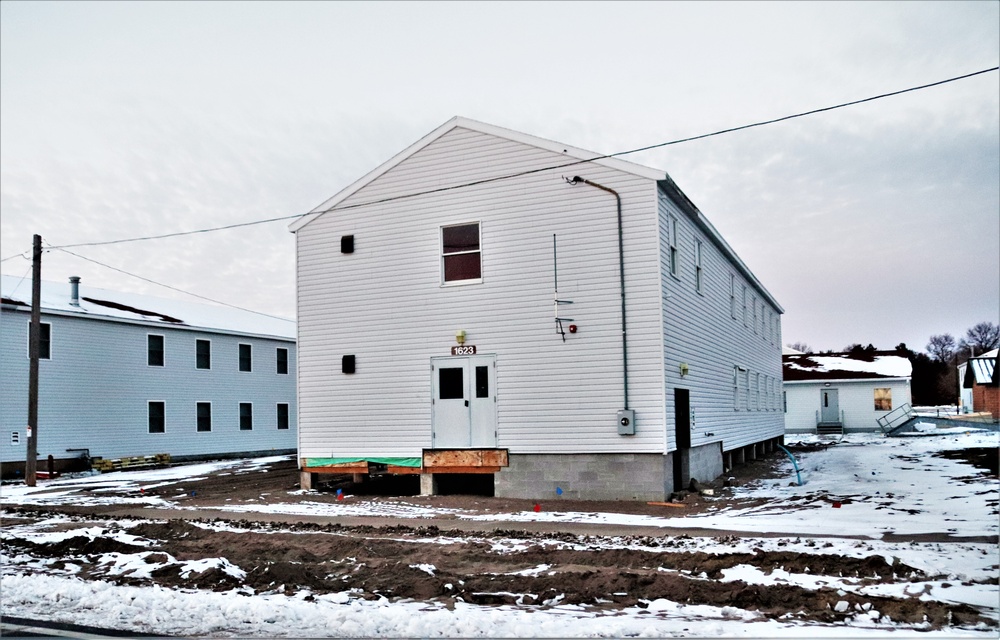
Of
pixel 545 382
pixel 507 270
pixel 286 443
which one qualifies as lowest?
pixel 286 443

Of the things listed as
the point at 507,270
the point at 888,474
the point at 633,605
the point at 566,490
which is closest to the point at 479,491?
the point at 566,490

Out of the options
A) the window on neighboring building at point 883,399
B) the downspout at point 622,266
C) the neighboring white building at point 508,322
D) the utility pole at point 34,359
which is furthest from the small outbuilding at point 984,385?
the utility pole at point 34,359

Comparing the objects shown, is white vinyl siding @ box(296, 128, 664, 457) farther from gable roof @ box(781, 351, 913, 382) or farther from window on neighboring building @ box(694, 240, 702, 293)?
gable roof @ box(781, 351, 913, 382)

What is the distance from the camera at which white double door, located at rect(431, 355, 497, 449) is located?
18.0m

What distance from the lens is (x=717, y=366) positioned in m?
22.5

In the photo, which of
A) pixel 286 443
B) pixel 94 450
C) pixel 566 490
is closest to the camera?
pixel 566 490

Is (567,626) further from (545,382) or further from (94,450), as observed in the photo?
(94,450)

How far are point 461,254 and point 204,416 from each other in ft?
68.6

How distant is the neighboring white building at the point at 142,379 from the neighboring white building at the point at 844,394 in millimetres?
28910

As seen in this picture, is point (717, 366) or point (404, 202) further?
point (717, 366)

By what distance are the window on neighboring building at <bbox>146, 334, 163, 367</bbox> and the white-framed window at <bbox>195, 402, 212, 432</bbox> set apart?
8.62 ft

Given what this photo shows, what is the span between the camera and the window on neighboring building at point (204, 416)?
35.1 metres

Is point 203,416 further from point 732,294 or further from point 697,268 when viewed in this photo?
point 697,268

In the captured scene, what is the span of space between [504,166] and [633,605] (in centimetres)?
1193
